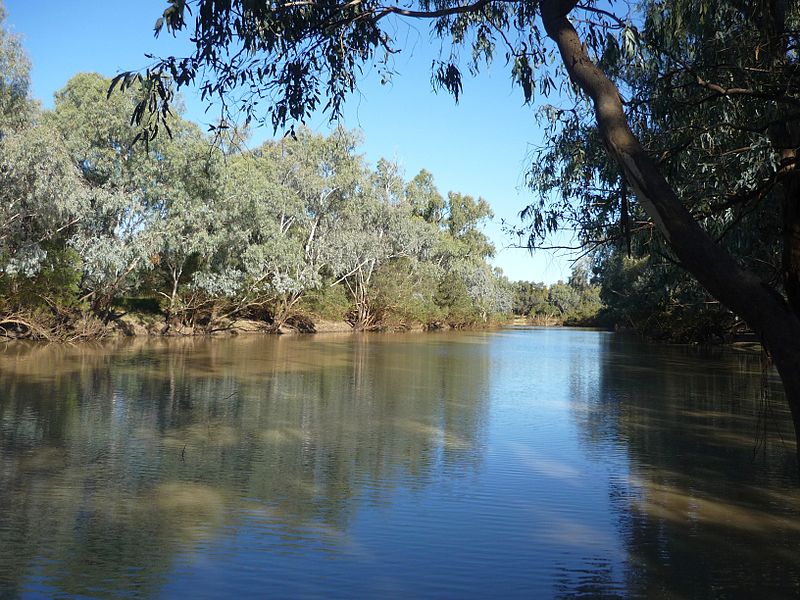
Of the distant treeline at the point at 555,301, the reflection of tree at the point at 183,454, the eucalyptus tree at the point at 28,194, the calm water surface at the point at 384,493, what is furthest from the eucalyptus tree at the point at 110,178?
the distant treeline at the point at 555,301

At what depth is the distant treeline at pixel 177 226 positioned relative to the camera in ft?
63.6

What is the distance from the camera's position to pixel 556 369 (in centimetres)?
1969

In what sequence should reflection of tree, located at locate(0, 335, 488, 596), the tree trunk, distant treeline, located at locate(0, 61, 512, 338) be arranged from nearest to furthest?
the tree trunk < reflection of tree, located at locate(0, 335, 488, 596) < distant treeline, located at locate(0, 61, 512, 338)

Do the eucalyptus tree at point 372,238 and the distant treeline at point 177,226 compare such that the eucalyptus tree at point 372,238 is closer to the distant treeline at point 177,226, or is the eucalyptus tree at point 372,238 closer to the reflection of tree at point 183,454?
the distant treeline at point 177,226

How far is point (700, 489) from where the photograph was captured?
6555 millimetres

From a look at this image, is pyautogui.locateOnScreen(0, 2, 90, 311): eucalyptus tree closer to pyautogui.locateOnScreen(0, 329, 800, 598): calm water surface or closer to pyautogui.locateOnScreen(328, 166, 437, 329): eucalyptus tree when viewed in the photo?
pyautogui.locateOnScreen(0, 329, 800, 598): calm water surface

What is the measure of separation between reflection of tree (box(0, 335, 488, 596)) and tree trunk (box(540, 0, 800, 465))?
335 cm

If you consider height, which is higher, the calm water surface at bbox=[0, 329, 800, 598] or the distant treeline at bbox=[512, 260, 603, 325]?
the distant treeline at bbox=[512, 260, 603, 325]

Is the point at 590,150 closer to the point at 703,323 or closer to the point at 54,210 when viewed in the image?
the point at 54,210

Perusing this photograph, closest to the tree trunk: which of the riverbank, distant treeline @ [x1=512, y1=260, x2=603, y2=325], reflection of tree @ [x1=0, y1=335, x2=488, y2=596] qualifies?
reflection of tree @ [x1=0, y1=335, x2=488, y2=596]

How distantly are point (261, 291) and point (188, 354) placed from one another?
1305 centimetres

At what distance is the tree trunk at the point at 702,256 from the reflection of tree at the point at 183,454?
335 cm

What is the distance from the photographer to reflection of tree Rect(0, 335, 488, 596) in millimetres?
4703

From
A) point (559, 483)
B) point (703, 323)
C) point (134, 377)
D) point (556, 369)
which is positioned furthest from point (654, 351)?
point (559, 483)
